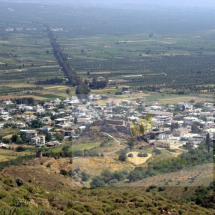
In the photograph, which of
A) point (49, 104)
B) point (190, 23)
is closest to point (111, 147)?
point (49, 104)

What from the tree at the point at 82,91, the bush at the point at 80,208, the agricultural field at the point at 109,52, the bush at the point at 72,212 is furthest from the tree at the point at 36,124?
the bush at the point at 72,212

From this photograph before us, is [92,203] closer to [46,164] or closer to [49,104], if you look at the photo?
[46,164]

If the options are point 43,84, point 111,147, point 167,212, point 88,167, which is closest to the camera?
point 167,212

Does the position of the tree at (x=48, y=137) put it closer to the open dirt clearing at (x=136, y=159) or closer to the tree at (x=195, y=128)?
the tree at (x=195, y=128)

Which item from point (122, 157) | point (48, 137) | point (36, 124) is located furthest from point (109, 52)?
point (122, 157)

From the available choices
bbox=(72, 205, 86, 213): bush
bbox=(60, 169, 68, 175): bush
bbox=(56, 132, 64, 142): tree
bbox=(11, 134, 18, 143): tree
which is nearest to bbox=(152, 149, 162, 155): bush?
bbox=(60, 169, 68, 175): bush

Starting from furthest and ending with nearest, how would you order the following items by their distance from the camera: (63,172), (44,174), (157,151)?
(157,151) → (63,172) → (44,174)

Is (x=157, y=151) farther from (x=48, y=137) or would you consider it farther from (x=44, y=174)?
(x=48, y=137)
